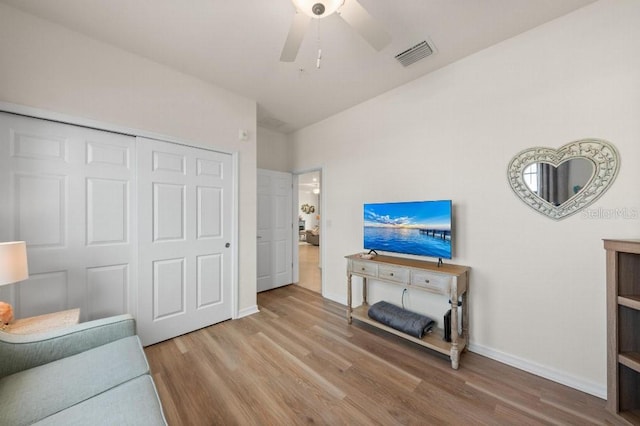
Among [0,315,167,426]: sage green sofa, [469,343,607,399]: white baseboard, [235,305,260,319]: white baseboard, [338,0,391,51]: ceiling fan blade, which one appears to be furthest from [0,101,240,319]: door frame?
[469,343,607,399]: white baseboard

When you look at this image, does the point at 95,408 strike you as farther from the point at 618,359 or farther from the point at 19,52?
the point at 618,359

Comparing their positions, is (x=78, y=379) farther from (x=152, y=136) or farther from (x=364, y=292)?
(x=364, y=292)

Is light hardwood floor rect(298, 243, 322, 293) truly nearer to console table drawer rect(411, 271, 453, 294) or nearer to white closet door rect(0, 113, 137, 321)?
console table drawer rect(411, 271, 453, 294)

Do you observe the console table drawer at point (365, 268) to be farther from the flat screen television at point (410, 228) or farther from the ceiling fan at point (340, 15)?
the ceiling fan at point (340, 15)

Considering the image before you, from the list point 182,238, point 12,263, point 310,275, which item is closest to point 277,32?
point 182,238

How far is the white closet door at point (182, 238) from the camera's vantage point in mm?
2307

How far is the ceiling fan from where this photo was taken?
131cm

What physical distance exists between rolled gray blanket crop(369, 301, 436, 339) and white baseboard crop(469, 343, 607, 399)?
469mm

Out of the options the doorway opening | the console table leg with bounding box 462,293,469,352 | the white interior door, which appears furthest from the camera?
the doorway opening

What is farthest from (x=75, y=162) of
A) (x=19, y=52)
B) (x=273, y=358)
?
(x=273, y=358)

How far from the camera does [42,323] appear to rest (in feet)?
5.12

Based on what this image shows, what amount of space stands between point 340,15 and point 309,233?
28.3 feet

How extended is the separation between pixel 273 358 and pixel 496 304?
2076mm

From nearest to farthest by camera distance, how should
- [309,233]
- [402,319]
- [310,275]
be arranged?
[402,319], [310,275], [309,233]
